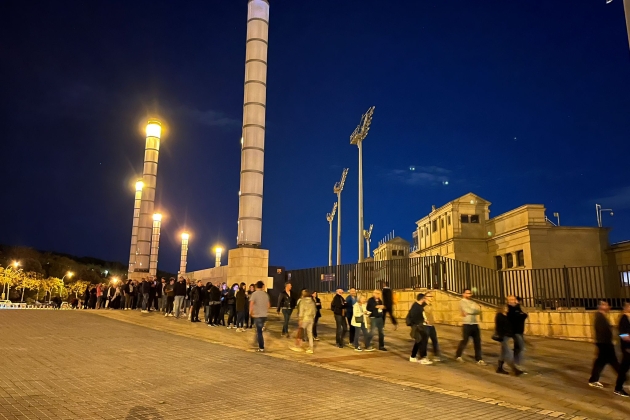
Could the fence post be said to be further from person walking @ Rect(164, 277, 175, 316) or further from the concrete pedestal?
person walking @ Rect(164, 277, 175, 316)

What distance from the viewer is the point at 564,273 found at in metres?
16.9

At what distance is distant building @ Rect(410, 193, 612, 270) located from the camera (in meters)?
30.2

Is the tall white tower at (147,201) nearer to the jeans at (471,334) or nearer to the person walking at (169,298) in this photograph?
the person walking at (169,298)

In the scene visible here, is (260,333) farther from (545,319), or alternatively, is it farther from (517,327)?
(545,319)

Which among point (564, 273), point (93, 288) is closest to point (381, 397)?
point (564, 273)

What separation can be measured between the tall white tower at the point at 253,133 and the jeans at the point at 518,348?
1403 centimetres

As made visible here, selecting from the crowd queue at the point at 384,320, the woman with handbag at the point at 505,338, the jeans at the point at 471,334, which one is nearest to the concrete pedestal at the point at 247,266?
the crowd queue at the point at 384,320

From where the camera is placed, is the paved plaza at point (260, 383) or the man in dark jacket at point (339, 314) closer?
the paved plaza at point (260, 383)

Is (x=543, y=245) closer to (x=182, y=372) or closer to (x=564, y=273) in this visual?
(x=564, y=273)

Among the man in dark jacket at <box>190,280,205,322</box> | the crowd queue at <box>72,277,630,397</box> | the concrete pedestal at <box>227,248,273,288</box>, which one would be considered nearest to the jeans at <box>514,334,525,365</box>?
the crowd queue at <box>72,277,630,397</box>

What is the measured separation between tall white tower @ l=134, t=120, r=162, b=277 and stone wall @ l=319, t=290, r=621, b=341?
26.1 metres

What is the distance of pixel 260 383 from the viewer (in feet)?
26.9

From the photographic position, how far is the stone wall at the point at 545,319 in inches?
602

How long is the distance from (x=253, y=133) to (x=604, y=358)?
57.8ft
